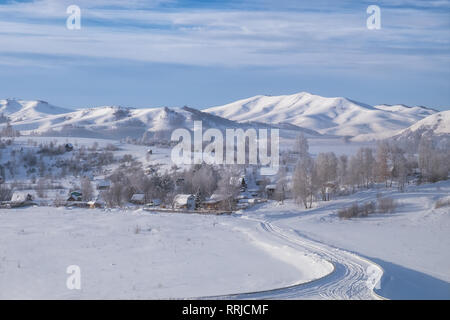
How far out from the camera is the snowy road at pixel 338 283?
9.84m

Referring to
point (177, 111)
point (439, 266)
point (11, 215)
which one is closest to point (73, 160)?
point (11, 215)

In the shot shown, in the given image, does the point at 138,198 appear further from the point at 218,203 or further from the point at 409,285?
the point at 409,285

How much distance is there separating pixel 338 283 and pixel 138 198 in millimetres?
29171

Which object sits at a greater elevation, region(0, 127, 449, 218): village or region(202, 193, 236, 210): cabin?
region(0, 127, 449, 218): village

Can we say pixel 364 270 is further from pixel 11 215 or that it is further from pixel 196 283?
pixel 11 215

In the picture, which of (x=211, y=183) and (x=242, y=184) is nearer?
(x=211, y=183)

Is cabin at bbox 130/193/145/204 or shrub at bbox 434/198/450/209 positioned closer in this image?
shrub at bbox 434/198/450/209

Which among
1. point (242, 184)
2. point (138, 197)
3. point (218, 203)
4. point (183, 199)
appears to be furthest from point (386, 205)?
point (138, 197)

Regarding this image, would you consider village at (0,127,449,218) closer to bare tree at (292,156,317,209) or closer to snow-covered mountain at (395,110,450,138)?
bare tree at (292,156,317,209)

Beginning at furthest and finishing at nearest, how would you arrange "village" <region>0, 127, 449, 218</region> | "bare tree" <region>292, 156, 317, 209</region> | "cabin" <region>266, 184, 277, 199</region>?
"cabin" <region>266, 184, 277, 199</region> < "village" <region>0, 127, 449, 218</region> < "bare tree" <region>292, 156, 317, 209</region>

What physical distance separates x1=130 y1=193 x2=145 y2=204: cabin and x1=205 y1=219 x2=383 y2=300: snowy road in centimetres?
2350

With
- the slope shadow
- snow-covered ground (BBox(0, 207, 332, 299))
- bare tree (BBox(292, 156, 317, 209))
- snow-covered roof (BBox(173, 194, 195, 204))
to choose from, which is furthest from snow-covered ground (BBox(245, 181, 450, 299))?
snow-covered roof (BBox(173, 194, 195, 204))

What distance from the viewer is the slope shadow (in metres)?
10.8

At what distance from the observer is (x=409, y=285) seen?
12055 millimetres
